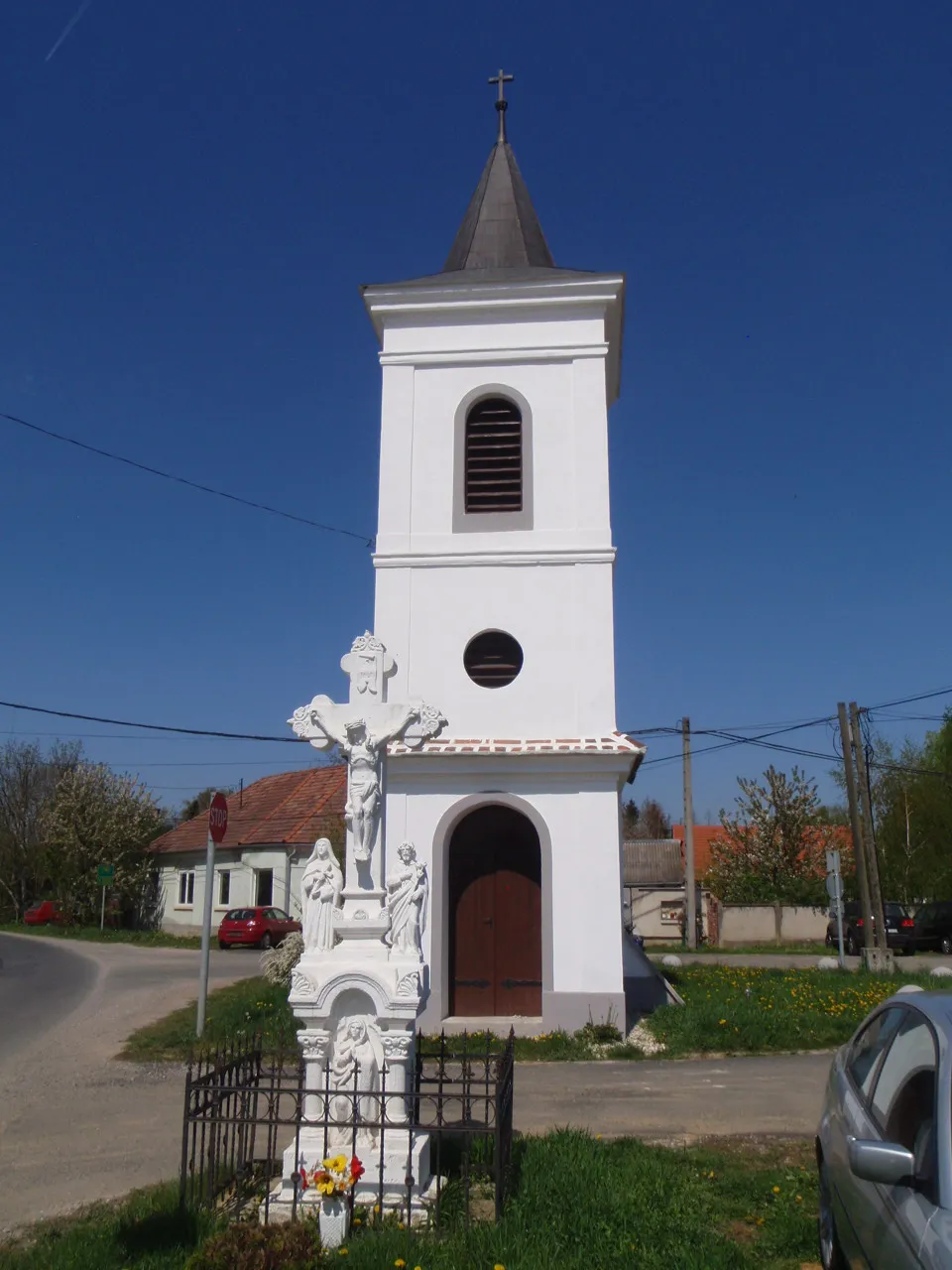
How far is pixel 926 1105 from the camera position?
3.66 metres

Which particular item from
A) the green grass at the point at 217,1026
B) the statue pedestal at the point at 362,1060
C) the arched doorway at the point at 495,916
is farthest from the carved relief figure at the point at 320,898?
the arched doorway at the point at 495,916

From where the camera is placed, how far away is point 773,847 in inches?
1539

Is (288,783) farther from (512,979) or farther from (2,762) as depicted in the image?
(512,979)

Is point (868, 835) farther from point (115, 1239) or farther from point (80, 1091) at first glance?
point (115, 1239)

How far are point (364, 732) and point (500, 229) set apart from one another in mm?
12249

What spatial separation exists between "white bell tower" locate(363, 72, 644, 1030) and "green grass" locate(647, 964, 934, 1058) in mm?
924

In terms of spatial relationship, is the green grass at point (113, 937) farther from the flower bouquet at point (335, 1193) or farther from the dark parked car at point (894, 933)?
the flower bouquet at point (335, 1193)

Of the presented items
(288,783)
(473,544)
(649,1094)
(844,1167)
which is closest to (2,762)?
(288,783)

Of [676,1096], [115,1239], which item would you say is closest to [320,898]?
[115,1239]

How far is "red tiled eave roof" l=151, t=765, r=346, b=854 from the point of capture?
33.5 meters

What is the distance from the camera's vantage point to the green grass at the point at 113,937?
30.1 metres

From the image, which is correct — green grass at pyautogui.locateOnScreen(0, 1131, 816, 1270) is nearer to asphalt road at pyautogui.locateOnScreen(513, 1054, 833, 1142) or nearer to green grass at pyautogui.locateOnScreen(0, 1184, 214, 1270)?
green grass at pyautogui.locateOnScreen(0, 1184, 214, 1270)

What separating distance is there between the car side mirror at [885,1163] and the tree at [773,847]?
3618 cm

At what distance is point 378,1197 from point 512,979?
25.2ft
